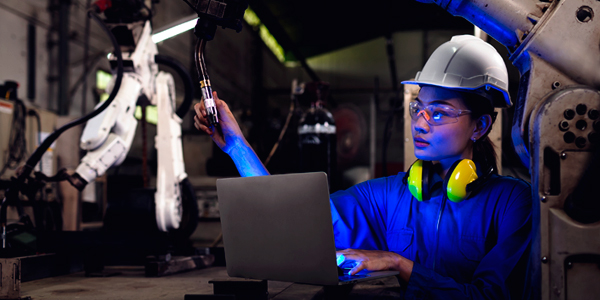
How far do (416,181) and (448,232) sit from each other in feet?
0.66

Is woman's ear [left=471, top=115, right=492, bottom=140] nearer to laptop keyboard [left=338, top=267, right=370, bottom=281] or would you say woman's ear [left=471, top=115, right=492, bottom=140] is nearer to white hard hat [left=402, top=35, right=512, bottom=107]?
white hard hat [left=402, top=35, right=512, bottom=107]

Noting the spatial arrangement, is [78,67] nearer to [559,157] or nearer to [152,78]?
[152,78]

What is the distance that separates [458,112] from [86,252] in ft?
6.81

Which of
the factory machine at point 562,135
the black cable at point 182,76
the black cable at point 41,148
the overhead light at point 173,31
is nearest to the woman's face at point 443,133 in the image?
the factory machine at point 562,135

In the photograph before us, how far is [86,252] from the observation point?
Answer: 2490 mm

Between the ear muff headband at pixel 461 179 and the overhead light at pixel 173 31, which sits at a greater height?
the overhead light at pixel 173 31

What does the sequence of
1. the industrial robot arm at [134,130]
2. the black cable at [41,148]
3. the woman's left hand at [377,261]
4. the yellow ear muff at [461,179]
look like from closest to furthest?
1. the woman's left hand at [377,261]
2. the yellow ear muff at [461,179]
3. the black cable at [41,148]
4. the industrial robot arm at [134,130]

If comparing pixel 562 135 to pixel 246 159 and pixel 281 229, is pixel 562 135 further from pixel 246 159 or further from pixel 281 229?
pixel 246 159

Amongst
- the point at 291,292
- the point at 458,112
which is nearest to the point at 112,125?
the point at 291,292

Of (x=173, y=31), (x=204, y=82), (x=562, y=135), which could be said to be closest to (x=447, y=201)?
(x=562, y=135)

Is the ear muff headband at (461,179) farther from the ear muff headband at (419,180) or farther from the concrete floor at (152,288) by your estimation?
the concrete floor at (152,288)

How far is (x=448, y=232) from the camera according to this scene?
1.53 meters

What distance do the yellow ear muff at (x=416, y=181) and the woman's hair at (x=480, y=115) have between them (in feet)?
0.75

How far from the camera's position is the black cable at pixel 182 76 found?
292 centimetres
